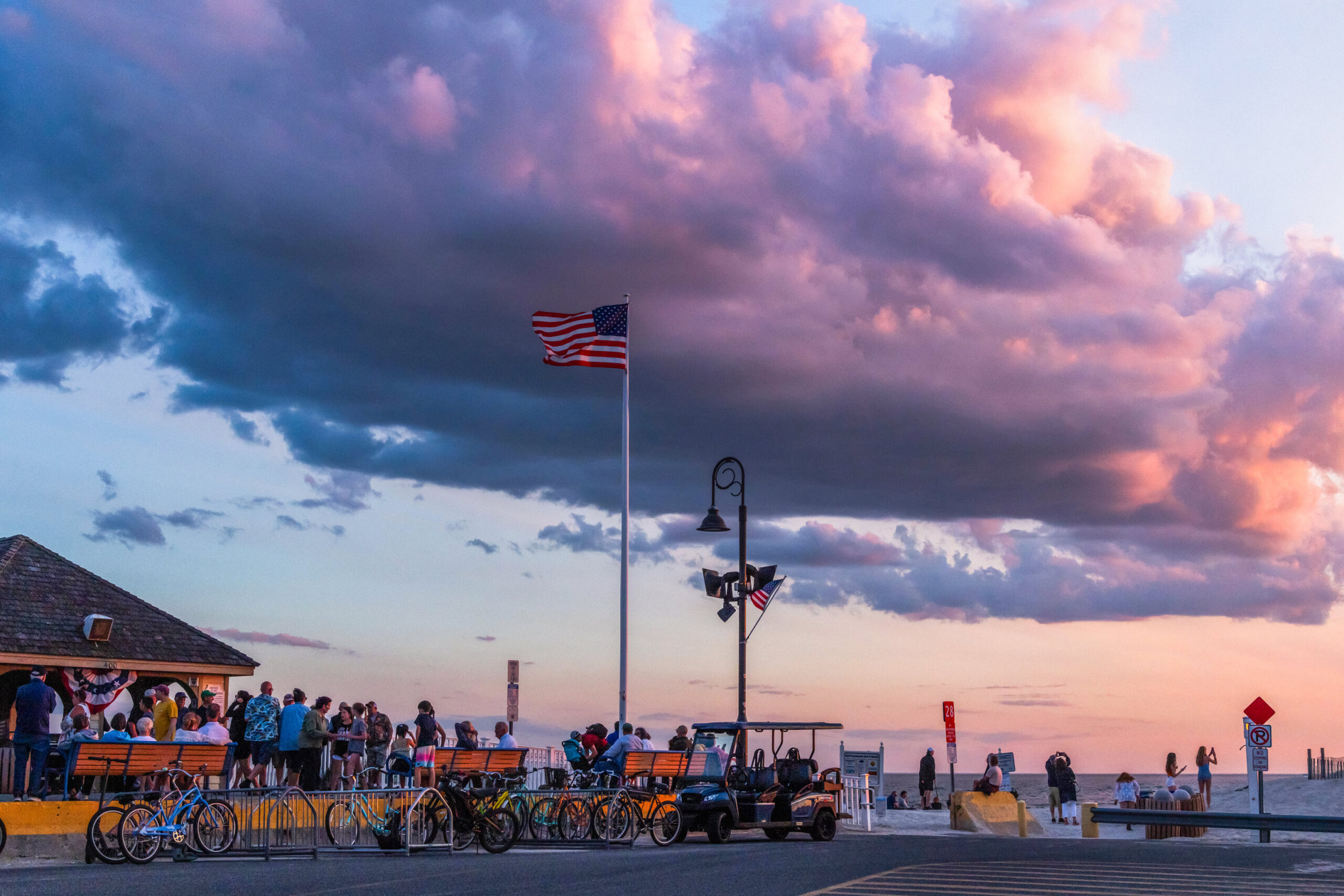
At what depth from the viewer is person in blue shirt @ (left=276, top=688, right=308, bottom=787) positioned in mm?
21109

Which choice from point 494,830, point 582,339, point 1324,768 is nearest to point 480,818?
point 494,830

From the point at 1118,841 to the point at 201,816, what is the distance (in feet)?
47.3

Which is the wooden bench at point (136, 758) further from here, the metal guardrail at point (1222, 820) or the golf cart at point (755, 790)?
the metal guardrail at point (1222, 820)

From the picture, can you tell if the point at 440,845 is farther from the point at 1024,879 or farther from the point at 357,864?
the point at 1024,879

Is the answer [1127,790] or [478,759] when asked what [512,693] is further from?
[1127,790]

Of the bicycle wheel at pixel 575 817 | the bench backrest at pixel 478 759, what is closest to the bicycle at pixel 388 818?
the bicycle wheel at pixel 575 817

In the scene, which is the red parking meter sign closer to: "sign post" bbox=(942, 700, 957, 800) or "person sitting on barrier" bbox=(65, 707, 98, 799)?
"sign post" bbox=(942, 700, 957, 800)

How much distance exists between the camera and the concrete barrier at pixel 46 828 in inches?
661

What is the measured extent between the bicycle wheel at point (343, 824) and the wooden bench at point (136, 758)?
1.64 m

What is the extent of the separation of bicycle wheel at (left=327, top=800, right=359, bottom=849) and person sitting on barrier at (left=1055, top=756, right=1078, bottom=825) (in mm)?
20404

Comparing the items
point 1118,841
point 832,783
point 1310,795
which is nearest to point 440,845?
point 832,783

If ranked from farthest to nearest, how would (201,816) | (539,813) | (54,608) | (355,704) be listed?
(54,608) < (355,704) < (539,813) < (201,816)

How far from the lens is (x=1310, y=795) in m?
53.2

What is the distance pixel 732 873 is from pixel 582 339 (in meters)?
15.9
